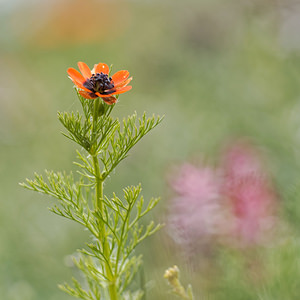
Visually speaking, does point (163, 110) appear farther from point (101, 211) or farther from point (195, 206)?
point (101, 211)

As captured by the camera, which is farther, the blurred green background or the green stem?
the blurred green background

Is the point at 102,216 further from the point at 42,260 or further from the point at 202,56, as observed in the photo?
the point at 202,56

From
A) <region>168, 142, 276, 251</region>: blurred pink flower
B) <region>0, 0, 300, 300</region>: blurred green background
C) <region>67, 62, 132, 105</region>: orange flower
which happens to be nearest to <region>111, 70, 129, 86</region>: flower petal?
<region>67, 62, 132, 105</region>: orange flower

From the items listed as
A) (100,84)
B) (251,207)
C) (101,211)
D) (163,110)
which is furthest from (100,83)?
(163,110)

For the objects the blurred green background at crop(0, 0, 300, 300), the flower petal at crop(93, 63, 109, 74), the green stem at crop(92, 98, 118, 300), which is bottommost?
the green stem at crop(92, 98, 118, 300)

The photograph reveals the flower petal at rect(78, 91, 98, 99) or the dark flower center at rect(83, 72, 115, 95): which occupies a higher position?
the dark flower center at rect(83, 72, 115, 95)

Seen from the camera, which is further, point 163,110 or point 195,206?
point 163,110

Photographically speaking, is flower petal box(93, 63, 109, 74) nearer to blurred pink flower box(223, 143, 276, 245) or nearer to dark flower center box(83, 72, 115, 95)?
dark flower center box(83, 72, 115, 95)

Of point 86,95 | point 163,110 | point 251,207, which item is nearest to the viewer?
point 86,95
